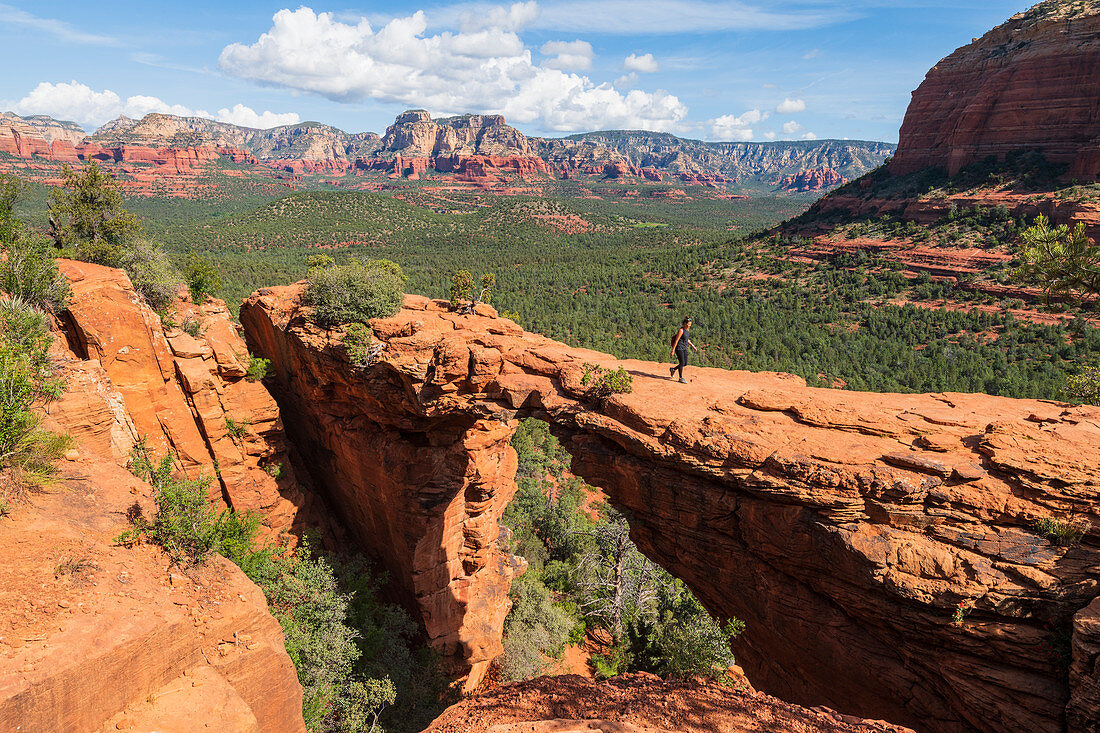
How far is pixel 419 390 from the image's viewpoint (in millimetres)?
13430

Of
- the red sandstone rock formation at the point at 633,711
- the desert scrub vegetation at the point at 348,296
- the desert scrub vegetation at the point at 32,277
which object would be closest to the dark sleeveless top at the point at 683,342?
the red sandstone rock formation at the point at 633,711

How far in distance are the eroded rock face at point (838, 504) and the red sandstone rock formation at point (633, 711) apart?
1.23 meters

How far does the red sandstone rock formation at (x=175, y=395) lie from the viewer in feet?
36.0

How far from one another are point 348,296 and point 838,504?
45.7 feet

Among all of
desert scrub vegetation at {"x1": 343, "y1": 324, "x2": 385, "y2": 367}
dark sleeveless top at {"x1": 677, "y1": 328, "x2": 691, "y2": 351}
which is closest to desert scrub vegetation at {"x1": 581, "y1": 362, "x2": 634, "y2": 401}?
dark sleeveless top at {"x1": 677, "y1": 328, "x2": 691, "y2": 351}

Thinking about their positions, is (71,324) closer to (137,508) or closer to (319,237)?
(137,508)

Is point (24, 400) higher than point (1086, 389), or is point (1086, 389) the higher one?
point (24, 400)

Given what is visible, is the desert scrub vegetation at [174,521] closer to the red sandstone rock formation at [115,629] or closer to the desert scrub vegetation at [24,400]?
the red sandstone rock formation at [115,629]

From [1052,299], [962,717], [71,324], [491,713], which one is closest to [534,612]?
[491,713]

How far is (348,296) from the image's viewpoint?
1489 centimetres

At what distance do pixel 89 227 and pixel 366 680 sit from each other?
18398mm

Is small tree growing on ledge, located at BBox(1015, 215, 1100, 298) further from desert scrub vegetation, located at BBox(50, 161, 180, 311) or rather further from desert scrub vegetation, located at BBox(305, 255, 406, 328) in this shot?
desert scrub vegetation, located at BBox(50, 161, 180, 311)

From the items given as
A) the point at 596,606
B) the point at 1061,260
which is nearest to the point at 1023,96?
the point at 1061,260

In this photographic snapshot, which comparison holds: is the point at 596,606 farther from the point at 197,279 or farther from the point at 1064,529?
the point at 197,279
